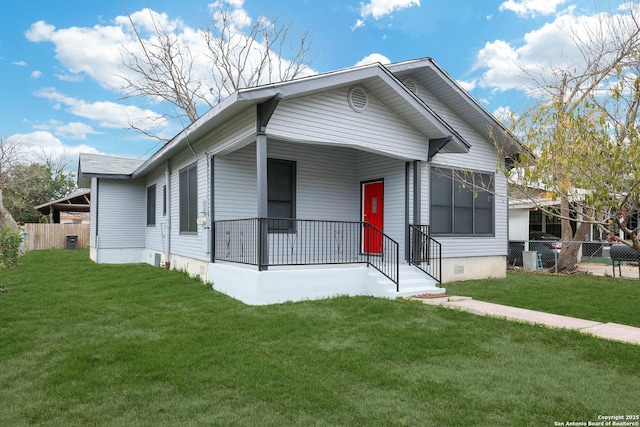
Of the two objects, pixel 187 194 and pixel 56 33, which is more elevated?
pixel 56 33

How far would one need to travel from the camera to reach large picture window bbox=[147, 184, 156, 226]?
14.9 meters

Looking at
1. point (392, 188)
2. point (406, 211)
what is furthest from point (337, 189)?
point (406, 211)

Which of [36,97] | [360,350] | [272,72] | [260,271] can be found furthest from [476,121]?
[36,97]

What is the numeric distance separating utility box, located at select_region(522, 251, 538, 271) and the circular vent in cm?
909

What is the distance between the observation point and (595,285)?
34.8 ft

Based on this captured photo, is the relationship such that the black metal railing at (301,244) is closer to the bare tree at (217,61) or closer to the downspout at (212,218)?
the downspout at (212,218)

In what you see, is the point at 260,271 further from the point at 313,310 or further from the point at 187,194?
the point at 187,194

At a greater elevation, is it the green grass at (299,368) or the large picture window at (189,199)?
the large picture window at (189,199)

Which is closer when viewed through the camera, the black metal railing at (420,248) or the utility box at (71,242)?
the black metal railing at (420,248)

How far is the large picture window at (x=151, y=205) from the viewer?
14.9 meters

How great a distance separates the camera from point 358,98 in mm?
8969

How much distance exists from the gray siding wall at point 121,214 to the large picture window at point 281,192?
8.10 m

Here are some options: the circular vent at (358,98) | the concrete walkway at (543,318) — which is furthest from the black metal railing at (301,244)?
the circular vent at (358,98)

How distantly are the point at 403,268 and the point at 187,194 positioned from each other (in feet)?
18.1
